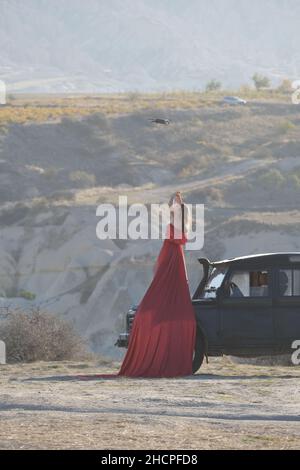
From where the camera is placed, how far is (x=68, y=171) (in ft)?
222

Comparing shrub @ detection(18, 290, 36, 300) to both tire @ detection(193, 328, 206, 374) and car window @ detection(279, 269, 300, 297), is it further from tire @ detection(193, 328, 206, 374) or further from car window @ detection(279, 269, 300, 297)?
car window @ detection(279, 269, 300, 297)

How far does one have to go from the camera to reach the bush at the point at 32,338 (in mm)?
21547

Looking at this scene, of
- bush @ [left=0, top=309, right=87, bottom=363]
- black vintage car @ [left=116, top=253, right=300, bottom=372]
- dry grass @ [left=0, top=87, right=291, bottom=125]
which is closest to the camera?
black vintage car @ [left=116, top=253, right=300, bottom=372]

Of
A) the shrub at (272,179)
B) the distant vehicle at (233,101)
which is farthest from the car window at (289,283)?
the distant vehicle at (233,101)

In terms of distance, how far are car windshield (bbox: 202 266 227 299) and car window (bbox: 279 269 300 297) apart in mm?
903

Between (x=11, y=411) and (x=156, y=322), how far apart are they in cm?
487

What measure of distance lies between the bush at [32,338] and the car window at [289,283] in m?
5.09

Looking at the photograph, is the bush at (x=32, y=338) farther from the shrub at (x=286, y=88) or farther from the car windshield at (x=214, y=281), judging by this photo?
the shrub at (x=286, y=88)

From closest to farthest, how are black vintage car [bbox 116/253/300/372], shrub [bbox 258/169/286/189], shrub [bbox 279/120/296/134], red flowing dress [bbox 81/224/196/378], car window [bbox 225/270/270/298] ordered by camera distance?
red flowing dress [bbox 81/224/196/378] → black vintage car [bbox 116/253/300/372] → car window [bbox 225/270/270/298] → shrub [bbox 258/169/286/189] → shrub [bbox 279/120/296/134]

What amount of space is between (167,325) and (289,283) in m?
1.88

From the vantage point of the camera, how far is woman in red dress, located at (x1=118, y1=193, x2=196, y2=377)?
1781 centimetres

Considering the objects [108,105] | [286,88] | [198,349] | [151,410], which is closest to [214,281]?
[198,349]

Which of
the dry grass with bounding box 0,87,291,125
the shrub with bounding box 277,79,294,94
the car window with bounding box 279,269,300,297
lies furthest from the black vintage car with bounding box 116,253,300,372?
the shrub with bounding box 277,79,294,94

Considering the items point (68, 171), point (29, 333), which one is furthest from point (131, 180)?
point (29, 333)
